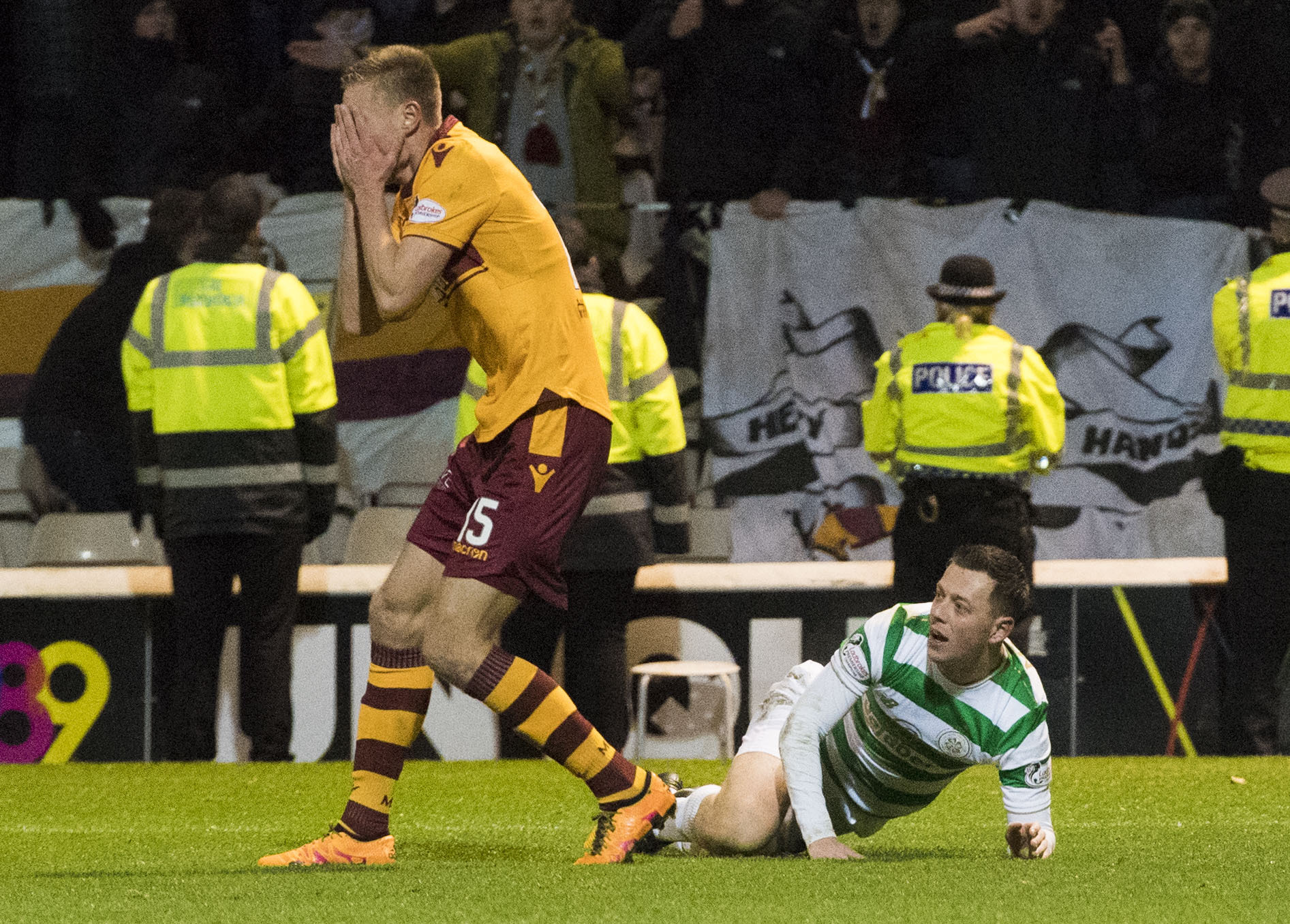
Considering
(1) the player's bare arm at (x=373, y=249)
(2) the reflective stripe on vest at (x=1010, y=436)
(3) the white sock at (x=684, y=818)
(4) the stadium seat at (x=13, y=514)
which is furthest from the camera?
(4) the stadium seat at (x=13, y=514)

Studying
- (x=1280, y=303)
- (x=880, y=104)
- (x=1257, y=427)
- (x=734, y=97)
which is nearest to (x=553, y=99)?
(x=734, y=97)

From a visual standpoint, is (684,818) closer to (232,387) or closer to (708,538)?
(232,387)

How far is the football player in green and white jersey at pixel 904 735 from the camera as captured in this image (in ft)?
15.0

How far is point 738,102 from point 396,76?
514 cm

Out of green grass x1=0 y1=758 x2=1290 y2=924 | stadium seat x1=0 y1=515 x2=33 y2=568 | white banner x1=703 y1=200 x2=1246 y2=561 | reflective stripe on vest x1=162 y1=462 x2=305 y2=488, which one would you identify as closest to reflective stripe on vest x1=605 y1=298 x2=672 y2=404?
reflective stripe on vest x1=162 y1=462 x2=305 y2=488

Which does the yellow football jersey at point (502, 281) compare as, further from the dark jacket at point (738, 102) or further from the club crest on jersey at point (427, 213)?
the dark jacket at point (738, 102)

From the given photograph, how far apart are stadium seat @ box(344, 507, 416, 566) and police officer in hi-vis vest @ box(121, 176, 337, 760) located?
3.08 feet

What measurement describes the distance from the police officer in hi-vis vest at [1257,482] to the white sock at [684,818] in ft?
11.1

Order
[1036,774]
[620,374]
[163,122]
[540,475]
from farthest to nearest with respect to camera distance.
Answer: [163,122] < [620,374] < [1036,774] < [540,475]

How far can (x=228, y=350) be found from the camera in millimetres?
7258

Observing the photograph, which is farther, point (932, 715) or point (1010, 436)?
point (1010, 436)

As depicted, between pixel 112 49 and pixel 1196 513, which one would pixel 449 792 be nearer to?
pixel 1196 513

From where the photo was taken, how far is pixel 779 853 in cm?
505

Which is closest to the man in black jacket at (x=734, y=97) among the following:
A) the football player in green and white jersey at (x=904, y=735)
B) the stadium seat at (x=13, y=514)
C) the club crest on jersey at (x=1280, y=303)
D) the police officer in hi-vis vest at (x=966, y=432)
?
the police officer in hi-vis vest at (x=966, y=432)
